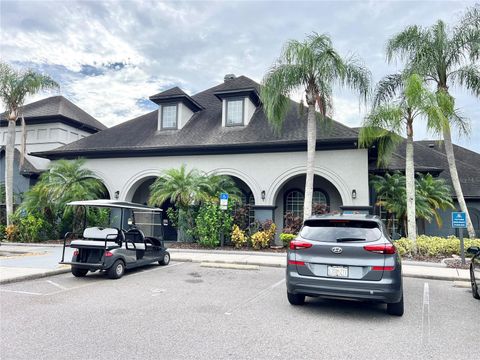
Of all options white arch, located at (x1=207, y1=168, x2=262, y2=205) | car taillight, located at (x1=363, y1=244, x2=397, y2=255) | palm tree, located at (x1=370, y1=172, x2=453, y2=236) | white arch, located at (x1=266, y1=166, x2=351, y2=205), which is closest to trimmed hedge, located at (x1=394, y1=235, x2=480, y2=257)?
palm tree, located at (x1=370, y1=172, x2=453, y2=236)

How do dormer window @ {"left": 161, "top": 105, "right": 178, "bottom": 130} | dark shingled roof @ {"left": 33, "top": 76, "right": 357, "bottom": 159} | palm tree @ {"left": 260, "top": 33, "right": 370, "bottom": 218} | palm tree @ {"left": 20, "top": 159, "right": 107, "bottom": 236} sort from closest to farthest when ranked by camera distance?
palm tree @ {"left": 260, "top": 33, "right": 370, "bottom": 218} → dark shingled roof @ {"left": 33, "top": 76, "right": 357, "bottom": 159} → palm tree @ {"left": 20, "top": 159, "right": 107, "bottom": 236} → dormer window @ {"left": 161, "top": 105, "right": 178, "bottom": 130}

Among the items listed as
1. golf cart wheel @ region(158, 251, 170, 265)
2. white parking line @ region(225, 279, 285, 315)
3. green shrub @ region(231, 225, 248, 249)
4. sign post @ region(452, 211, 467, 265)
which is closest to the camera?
white parking line @ region(225, 279, 285, 315)

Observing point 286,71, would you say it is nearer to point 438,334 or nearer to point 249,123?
point 249,123

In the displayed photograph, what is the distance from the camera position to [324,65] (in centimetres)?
1398

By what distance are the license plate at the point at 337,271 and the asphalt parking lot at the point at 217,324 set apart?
2.45ft

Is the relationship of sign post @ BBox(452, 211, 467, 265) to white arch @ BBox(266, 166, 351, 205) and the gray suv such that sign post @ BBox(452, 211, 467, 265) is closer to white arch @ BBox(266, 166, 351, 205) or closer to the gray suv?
white arch @ BBox(266, 166, 351, 205)

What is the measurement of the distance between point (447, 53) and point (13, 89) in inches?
836

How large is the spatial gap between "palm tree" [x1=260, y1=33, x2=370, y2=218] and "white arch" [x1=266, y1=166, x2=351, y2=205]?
1602 mm

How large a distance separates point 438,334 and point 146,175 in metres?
15.9

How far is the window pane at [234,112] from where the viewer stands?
19109 millimetres

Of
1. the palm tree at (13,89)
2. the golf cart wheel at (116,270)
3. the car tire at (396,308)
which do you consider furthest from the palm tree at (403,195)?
the palm tree at (13,89)

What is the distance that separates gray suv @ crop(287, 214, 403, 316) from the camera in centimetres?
562

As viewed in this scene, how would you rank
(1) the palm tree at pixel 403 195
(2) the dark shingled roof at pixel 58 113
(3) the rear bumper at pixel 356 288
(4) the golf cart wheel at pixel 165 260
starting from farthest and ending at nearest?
1. (2) the dark shingled roof at pixel 58 113
2. (1) the palm tree at pixel 403 195
3. (4) the golf cart wheel at pixel 165 260
4. (3) the rear bumper at pixel 356 288

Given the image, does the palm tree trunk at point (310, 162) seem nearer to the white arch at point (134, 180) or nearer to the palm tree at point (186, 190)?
the palm tree at point (186, 190)
